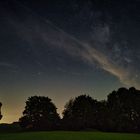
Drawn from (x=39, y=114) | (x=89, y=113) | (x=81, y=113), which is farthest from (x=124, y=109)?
(x=39, y=114)

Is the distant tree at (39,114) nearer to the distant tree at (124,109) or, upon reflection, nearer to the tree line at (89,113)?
the tree line at (89,113)

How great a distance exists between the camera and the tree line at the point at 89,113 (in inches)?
4114

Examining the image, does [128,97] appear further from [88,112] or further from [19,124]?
[19,124]

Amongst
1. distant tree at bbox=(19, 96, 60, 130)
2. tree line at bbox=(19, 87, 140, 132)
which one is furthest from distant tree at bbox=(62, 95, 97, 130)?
distant tree at bbox=(19, 96, 60, 130)

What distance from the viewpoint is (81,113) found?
118m

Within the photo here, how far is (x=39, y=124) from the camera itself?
375ft

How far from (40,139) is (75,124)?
68.5 metres

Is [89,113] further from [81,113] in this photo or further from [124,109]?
[124,109]

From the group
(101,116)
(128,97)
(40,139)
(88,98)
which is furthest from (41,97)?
(40,139)

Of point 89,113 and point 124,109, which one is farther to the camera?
point 89,113

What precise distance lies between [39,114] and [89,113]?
21939 millimetres

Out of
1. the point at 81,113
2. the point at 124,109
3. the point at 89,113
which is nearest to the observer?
the point at 124,109

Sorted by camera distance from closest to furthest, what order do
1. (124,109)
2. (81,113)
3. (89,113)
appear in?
(124,109)
(89,113)
(81,113)

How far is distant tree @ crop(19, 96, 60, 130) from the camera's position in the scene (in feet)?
373
